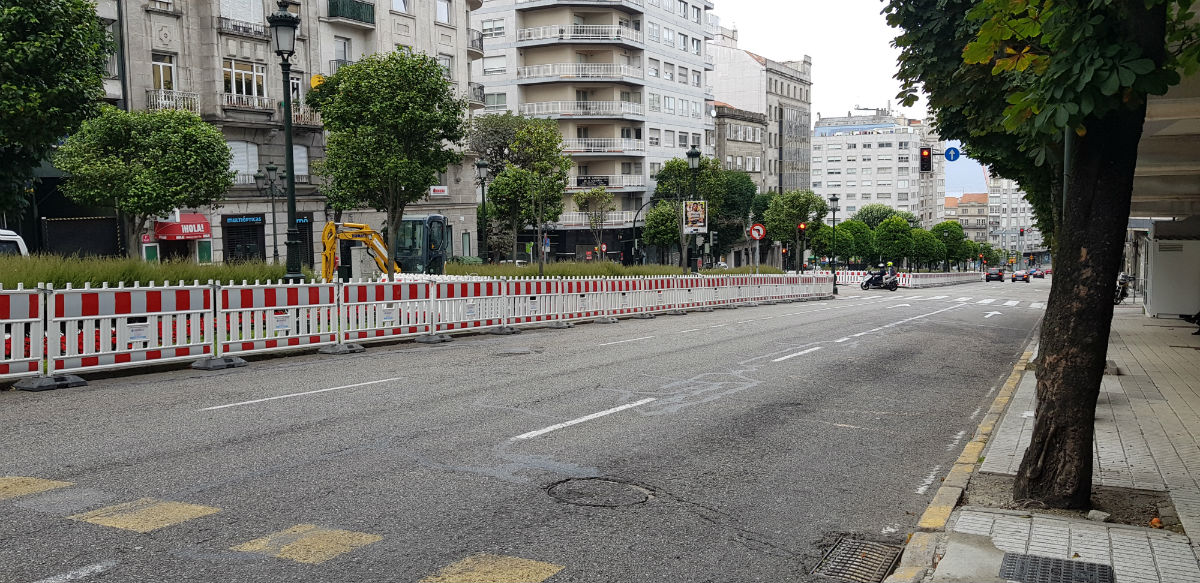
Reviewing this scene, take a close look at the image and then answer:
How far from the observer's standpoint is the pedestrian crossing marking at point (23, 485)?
6.12 meters

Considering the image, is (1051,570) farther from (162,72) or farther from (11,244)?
(162,72)

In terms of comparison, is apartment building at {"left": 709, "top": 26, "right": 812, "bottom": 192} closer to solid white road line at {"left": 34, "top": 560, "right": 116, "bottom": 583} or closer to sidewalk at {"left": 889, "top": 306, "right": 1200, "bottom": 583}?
sidewalk at {"left": 889, "top": 306, "right": 1200, "bottom": 583}

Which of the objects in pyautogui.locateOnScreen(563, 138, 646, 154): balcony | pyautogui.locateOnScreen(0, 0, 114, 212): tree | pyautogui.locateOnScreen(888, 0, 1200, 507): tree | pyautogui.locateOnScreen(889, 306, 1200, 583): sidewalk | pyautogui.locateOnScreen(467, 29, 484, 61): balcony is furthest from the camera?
pyautogui.locateOnScreen(563, 138, 646, 154): balcony

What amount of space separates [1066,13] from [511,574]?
14.9ft

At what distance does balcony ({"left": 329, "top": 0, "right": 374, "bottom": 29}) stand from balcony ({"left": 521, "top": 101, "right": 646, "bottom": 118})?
2547cm

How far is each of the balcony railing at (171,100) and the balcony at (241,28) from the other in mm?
3136

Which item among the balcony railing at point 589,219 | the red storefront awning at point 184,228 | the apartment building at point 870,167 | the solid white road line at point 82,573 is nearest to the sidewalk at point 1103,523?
the solid white road line at point 82,573

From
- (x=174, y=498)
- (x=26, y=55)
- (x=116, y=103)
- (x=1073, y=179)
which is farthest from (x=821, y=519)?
(x=116, y=103)

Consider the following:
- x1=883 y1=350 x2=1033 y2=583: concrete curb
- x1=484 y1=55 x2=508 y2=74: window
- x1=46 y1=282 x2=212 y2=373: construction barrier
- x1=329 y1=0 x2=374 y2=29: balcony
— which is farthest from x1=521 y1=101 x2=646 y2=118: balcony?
x1=883 y1=350 x2=1033 y2=583: concrete curb

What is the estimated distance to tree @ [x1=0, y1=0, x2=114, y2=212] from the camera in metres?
19.2

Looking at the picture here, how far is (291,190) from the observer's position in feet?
59.1

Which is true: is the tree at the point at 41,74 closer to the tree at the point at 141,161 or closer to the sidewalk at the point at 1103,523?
the tree at the point at 141,161

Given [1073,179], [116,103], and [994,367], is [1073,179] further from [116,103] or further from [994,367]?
[116,103]

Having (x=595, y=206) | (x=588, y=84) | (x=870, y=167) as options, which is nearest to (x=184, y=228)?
(x=595, y=206)
